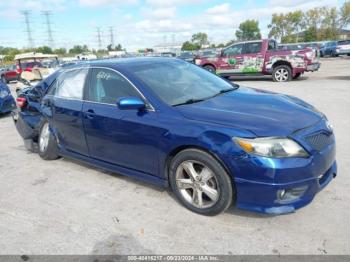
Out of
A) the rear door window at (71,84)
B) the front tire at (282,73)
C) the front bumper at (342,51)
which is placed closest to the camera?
the rear door window at (71,84)

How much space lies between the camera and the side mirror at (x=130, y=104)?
3.67 metres

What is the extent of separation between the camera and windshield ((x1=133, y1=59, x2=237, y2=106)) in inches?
153

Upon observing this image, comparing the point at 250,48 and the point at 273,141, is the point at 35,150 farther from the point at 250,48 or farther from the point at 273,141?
the point at 250,48

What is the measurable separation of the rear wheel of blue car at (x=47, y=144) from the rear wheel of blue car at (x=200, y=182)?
248cm

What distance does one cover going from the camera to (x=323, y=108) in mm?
8383

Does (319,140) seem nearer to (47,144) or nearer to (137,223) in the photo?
(137,223)

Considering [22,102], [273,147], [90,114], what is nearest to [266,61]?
[22,102]

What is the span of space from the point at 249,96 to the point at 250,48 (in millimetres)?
11592

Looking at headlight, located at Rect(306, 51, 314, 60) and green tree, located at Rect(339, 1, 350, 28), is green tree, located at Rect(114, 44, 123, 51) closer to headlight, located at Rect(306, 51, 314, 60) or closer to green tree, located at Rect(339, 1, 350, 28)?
green tree, located at Rect(339, 1, 350, 28)

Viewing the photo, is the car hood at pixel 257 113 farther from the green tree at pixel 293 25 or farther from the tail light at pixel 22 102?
the green tree at pixel 293 25

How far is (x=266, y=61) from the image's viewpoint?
47.8 feet

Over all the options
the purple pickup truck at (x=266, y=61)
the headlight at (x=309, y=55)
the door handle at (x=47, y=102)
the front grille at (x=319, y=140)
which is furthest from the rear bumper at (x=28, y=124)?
the headlight at (x=309, y=55)

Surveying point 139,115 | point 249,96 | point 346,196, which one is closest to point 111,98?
point 139,115

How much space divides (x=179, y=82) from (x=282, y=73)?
37.9 ft
